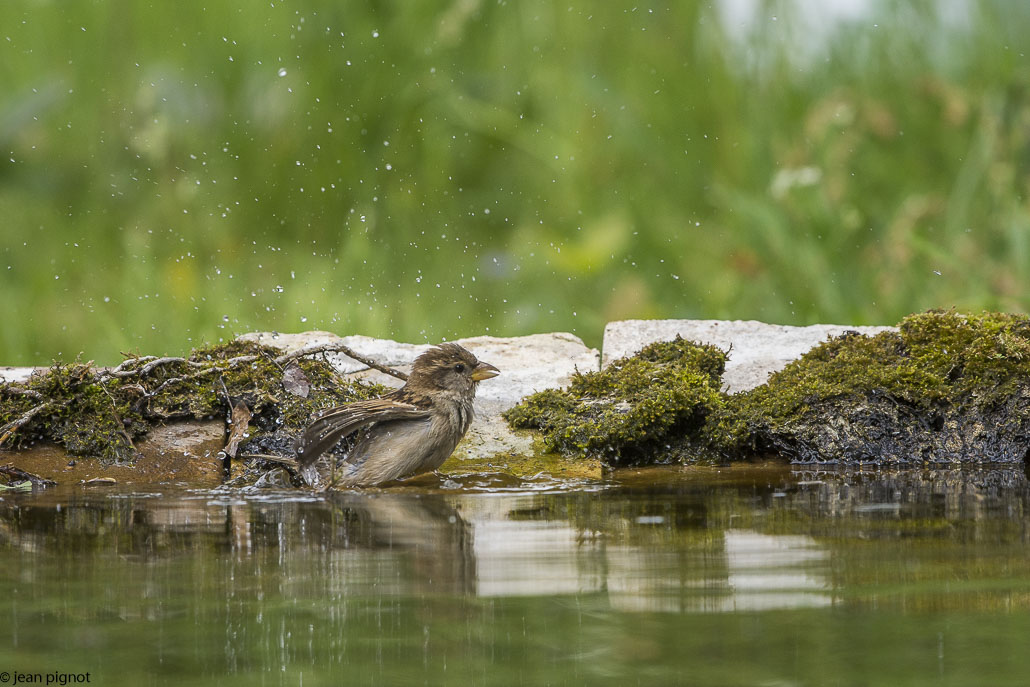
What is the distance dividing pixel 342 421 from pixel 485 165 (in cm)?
528

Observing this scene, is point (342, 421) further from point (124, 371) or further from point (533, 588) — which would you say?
point (533, 588)

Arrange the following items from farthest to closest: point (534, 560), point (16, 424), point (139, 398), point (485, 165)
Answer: point (485, 165) < point (139, 398) < point (16, 424) < point (534, 560)

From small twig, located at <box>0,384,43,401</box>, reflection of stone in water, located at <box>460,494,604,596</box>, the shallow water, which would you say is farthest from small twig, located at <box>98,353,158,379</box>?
reflection of stone in water, located at <box>460,494,604,596</box>

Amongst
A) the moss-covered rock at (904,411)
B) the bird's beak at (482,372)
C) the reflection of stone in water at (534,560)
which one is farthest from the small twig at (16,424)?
the moss-covered rock at (904,411)

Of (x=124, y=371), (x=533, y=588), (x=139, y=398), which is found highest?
(x=124, y=371)

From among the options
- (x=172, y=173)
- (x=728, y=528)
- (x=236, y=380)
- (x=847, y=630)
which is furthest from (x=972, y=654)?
(x=172, y=173)

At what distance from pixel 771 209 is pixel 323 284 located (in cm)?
312

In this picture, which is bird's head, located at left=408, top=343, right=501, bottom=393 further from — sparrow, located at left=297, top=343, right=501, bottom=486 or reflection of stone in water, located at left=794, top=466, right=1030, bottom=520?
reflection of stone in water, located at left=794, top=466, right=1030, bottom=520

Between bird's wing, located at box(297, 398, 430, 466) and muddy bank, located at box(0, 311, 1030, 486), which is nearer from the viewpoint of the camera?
bird's wing, located at box(297, 398, 430, 466)

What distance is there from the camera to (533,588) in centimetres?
259

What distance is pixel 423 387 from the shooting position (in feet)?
16.2

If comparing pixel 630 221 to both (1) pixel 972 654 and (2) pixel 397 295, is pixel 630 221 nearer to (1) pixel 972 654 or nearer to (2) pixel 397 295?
Answer: (2) pixel 397 295

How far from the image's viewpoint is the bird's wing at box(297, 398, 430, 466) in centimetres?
465

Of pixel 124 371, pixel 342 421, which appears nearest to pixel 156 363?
pixel 124 371
